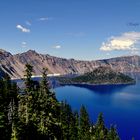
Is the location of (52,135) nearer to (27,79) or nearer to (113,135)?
(27,79)

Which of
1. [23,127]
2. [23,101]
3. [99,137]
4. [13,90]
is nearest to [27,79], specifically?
[23,101]

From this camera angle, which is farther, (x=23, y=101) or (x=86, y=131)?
(x=86, y=131)

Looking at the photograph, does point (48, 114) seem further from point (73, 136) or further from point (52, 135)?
point (73, 136)

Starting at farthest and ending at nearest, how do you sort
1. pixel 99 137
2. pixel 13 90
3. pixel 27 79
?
pixel 99 137, pixel 13 90, pixel 27 79

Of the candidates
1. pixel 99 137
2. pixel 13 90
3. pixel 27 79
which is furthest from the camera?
pixel 99 137

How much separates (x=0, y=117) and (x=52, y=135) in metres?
10.8

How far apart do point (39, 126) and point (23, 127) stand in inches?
125

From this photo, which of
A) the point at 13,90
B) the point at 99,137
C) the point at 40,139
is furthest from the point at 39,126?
the point at 99,137

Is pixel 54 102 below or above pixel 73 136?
above

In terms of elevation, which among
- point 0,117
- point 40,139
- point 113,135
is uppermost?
point 0,117

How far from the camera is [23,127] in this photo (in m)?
63.8

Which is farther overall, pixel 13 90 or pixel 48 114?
pixel 13 90

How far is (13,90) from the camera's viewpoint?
117 m

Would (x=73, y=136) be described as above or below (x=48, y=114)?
below
